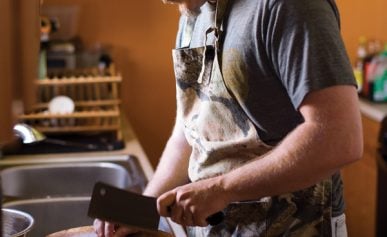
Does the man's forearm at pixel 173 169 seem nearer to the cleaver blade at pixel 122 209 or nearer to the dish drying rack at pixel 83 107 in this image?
the cleaver blade at pixel 122 209

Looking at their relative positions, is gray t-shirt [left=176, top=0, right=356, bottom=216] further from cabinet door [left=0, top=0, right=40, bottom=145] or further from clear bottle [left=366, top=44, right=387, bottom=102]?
clear bottle [left=366, top=44, right=387, bottom=102]

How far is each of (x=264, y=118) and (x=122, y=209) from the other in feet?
0.91

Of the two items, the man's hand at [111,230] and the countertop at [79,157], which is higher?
the man's hand at [111,230]

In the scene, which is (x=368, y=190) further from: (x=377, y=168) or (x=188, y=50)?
(x=188, y=50)

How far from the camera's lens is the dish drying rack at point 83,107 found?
2.21m

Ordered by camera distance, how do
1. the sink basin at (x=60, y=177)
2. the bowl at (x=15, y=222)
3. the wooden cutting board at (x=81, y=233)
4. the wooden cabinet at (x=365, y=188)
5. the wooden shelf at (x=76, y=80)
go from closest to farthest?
1. the wooden cutting board at (x=81, y=233)
2. the bowl at (x=15, y=222)
3. the sink basin at (x=60, y=177)
4. the wooden shelf at (x=76, y=80)
5. the wooden cabinet at (x=365, y=188)

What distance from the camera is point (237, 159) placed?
3.77 ft

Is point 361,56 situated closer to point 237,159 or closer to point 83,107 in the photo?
point 83,107

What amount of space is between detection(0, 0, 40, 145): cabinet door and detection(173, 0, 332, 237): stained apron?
0.53 metres

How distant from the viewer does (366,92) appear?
2.86 meters

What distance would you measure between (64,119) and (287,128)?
4.33 ft

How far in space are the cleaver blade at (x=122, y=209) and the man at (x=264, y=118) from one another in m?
0.04

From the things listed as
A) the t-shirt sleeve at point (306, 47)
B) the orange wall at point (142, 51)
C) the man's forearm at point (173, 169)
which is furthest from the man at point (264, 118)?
the orange wall at point (142, 51)

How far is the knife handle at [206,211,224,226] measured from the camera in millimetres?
1088
